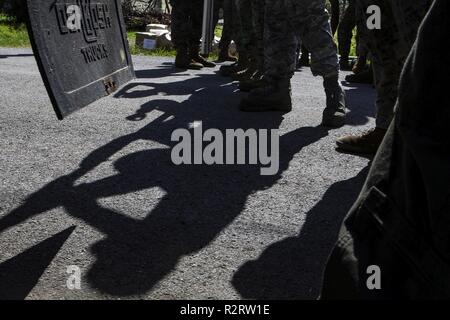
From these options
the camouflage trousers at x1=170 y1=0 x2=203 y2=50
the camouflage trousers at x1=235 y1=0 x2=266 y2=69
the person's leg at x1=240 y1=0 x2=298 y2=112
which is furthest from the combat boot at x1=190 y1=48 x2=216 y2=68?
the person's leg at x1=240 y1=0 x2=298 y2=112

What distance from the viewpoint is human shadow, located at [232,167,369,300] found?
176 cm

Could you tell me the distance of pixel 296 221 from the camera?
2326 millimetres

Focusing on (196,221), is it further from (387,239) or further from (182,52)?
(182,52)

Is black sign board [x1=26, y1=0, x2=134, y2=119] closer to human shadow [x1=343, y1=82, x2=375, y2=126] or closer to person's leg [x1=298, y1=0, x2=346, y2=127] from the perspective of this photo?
person's leg [x1=298, y1=0, x2=346, y2=127]

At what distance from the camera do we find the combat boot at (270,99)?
4.39 m

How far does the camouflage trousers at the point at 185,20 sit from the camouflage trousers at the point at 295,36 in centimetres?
328

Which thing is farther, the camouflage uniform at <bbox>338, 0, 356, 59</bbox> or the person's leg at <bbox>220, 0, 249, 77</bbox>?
the camouflage uniform at <bbox>338, 0, 356, 59</bbox>

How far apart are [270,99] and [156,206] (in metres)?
2.17

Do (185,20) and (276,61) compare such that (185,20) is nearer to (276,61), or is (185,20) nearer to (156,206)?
(276,61)

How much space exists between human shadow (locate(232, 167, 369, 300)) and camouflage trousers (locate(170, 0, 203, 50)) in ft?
17.5

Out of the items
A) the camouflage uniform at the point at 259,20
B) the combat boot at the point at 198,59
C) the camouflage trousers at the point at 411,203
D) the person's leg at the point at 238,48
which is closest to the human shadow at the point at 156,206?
the camouflage trousers at the point at 411,203

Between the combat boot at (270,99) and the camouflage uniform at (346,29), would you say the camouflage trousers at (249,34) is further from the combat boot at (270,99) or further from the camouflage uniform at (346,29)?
the camouflage uniform at (346,29)
